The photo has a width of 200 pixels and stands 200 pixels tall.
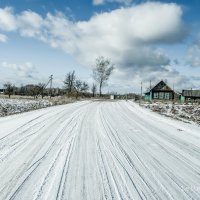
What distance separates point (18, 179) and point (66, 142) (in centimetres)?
384

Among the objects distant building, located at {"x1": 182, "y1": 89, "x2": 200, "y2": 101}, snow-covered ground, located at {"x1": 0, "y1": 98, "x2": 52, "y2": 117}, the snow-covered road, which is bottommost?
the snow-covered road

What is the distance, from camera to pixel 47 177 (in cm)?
573

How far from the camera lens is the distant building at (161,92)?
255 ft

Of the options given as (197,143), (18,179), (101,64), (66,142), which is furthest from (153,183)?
(101,64)

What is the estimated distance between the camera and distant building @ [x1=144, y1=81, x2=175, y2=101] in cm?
7762

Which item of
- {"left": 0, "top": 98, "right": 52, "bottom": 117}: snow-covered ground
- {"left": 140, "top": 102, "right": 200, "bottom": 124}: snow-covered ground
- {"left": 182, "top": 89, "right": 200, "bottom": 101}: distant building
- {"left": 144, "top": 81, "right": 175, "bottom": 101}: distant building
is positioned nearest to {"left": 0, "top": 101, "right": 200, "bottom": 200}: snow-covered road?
{"left": 0, "top": 98, "right": 52, "bottom": 117}: snow-covered ground

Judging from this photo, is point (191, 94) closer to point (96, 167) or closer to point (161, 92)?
point (161, 92)

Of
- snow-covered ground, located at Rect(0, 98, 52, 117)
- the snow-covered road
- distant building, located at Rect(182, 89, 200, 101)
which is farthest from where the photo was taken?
distant building, located at Rect(182, 89, 200, 101)

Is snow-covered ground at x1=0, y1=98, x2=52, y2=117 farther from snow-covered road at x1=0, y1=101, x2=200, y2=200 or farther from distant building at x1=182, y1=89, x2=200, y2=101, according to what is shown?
distant building at x1=182, y1=89, x2=200, y2=101

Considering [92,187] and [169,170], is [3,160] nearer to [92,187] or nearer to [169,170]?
[92,187]

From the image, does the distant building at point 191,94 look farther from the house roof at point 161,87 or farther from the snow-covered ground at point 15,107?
the snow-covered ground at point 15,107

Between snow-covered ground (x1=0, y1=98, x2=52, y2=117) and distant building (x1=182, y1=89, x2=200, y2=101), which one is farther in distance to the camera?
distant building (x1=182, y1=89, x2=200, y2=101)

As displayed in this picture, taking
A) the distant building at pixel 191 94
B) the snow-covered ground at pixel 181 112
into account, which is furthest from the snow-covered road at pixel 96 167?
the distant building at pixel 191 94

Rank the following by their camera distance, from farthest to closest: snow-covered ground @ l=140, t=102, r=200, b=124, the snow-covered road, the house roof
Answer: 1. the house roof
2. snow-covered ground @ l=140, t=102, r=200, b=124
3. the snow-covered road
